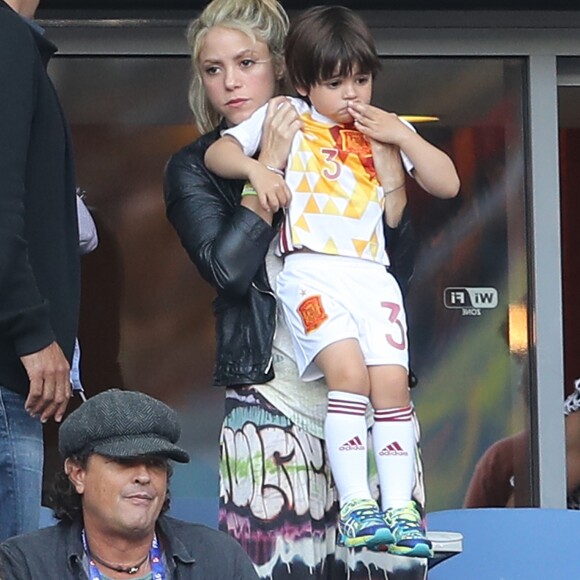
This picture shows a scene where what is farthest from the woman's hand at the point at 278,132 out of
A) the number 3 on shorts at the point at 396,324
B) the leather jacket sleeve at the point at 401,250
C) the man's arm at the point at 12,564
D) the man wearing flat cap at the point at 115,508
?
the man's arm at the point at 12,564

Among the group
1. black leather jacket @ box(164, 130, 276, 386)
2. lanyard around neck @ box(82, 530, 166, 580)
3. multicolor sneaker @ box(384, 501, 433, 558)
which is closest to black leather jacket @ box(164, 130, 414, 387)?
black leather jacket @ box(164, 130, 276, 386)

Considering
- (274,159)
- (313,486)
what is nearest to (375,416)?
(313,486)

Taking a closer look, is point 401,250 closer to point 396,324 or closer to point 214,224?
point 396,324

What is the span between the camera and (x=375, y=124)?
3.88 metres

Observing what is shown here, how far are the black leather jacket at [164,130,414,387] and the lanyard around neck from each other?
0.55 meters

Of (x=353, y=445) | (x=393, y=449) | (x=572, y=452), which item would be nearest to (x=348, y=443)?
(x=353, y=445)

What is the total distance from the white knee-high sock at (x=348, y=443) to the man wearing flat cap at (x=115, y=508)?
370 millimetres

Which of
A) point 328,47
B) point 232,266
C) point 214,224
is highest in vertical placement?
point 328,47

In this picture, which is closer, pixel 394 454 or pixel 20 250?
pixel 20 250

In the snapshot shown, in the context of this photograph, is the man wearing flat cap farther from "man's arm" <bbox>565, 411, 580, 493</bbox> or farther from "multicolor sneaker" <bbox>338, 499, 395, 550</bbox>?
"man's arm" <bbox>565, 411, 580, 493</bbox>

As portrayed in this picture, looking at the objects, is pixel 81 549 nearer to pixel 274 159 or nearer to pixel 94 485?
pixel 94 485

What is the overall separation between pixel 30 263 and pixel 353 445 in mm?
852

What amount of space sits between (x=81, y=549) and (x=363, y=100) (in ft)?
4.22

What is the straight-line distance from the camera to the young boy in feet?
12.2
